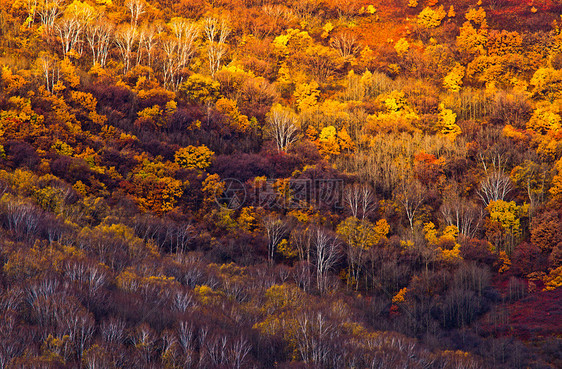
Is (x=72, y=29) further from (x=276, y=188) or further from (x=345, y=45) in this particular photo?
(x=345, y=45)

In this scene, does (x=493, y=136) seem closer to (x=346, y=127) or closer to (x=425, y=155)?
(x=425, y=155)

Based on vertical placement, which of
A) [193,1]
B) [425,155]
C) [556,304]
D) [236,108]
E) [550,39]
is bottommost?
[556,304]

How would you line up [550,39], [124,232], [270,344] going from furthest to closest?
[550,39]
[124,232]
[270,344]

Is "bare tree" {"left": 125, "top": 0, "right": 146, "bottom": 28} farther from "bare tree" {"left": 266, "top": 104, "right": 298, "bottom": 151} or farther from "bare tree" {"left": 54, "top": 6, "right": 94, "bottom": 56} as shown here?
"bare tree" {"left": 266, "top": 104, "right": 298, "bottom": 151}

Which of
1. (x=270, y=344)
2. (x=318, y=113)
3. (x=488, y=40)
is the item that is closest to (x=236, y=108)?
(x=318, y=113)

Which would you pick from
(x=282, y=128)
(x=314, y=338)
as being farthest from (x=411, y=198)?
(x=314, y=338)

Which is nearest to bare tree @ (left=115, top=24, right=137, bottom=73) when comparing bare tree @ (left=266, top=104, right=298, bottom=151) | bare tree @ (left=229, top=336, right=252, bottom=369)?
bare tree @ (left=266, top=104, right=298, bottom=151)

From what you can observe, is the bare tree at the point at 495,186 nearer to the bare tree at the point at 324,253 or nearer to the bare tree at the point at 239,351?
the bare tree at the point at 324,253
